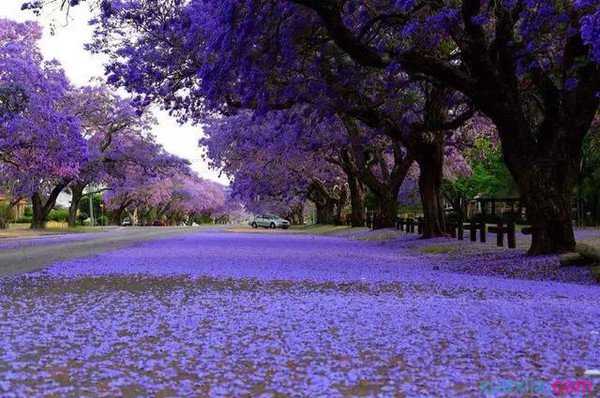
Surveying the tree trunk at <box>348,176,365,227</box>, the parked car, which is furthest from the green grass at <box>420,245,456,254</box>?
the parked car

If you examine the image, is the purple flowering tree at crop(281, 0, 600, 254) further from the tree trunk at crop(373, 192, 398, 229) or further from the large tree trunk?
the tree trunk at crop(373, 192, 398, 229)

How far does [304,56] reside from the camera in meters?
15.2

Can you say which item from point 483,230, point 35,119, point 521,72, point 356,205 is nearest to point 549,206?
point 521,72

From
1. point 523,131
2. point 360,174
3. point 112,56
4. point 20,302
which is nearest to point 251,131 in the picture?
point 360,174

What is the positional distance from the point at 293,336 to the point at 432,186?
18.6m

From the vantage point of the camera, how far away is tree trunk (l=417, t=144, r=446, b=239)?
75.7 ft

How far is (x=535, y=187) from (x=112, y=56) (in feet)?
38.0

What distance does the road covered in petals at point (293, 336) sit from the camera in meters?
4.17

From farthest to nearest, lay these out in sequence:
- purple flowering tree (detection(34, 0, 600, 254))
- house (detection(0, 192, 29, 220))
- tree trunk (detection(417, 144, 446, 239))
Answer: house (detection(0, 192, 29, 220)), tree trunk (detection(417, 144, 446, 239)), purple flowering tree (detection(34, 0, 600, 254))

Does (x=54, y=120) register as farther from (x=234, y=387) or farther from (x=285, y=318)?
(x=234, y=387)

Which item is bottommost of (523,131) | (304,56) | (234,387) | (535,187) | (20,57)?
(234,387)

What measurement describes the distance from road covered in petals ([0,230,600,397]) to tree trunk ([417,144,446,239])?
496 inches

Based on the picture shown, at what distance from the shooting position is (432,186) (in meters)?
23.7

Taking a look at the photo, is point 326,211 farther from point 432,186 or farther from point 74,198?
point 432,186
